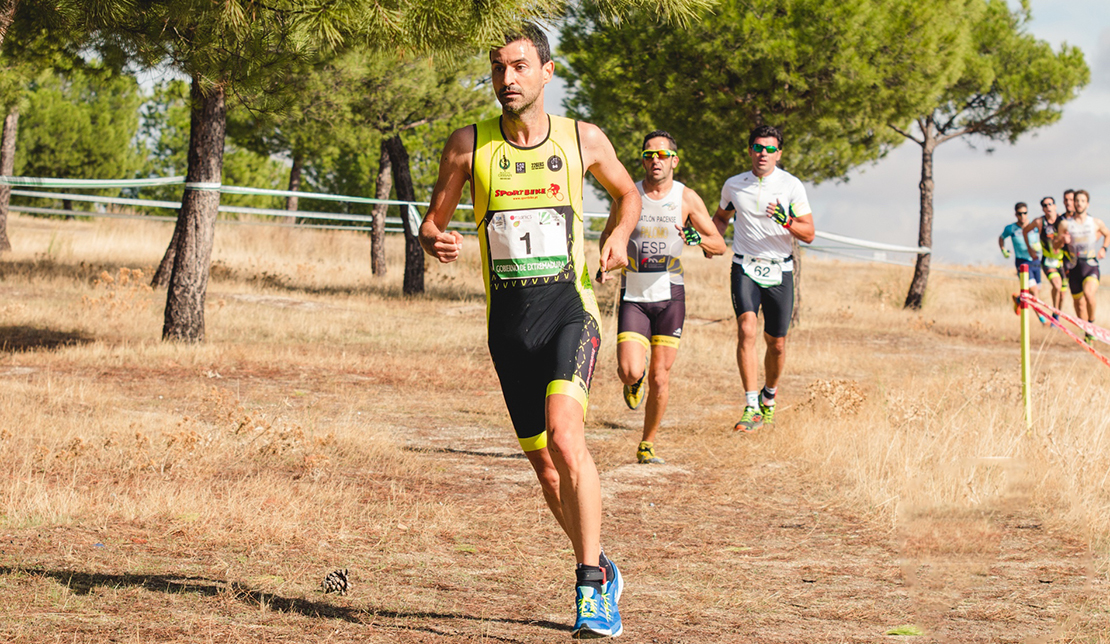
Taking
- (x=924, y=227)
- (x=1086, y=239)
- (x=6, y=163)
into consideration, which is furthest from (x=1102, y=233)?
(x=6, y=163)

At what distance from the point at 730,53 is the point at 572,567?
13.3 m

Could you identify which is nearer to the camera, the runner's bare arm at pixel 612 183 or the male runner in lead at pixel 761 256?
the runner's bare arm at pixel 612 183

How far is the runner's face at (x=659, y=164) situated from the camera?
6.91m

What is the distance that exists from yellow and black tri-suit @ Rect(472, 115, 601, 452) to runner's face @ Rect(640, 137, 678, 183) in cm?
296

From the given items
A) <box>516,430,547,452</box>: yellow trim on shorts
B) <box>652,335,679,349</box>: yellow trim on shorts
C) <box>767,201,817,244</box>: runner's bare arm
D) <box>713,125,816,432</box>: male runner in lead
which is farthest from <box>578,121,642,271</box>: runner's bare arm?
<box>713,125,816,432</box>: male runner in lead

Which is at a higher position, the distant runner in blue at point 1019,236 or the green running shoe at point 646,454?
the distant runner in blue at point 1019,236

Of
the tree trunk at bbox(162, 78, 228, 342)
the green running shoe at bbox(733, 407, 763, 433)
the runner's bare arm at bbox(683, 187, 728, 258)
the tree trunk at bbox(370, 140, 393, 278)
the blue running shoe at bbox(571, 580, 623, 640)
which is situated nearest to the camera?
the blue running shoe at bbox(571, 580, 623, 640)

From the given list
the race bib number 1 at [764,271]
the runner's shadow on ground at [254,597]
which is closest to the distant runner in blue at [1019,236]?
the race bib number 1 at [764,271]

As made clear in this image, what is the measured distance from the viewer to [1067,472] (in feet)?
20.4

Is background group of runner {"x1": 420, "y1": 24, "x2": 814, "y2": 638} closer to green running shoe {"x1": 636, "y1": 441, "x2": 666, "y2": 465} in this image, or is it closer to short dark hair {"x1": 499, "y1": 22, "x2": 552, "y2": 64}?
short dark hair {"x1": 499, "y1": 22, "x2": 552, "y2": 64}

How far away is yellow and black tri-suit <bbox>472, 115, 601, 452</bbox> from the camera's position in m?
→ 3.95

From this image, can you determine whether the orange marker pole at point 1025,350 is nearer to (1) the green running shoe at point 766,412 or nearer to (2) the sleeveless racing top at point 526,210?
(1) the green running shoe at point 766,412

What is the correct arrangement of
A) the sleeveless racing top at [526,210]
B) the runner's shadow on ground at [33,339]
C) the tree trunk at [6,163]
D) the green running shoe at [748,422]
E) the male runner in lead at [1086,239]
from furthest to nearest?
1. the tree trunk at [6,163]
2. the male runner in lead at [1086,239]
3. the runner's shadow on ground at [33,339]
4. the green running shoe at [748,422]
5. the sleeveless racing top at [526,210]

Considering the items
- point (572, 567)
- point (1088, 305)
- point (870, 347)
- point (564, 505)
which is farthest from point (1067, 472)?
point (1088, 305)
